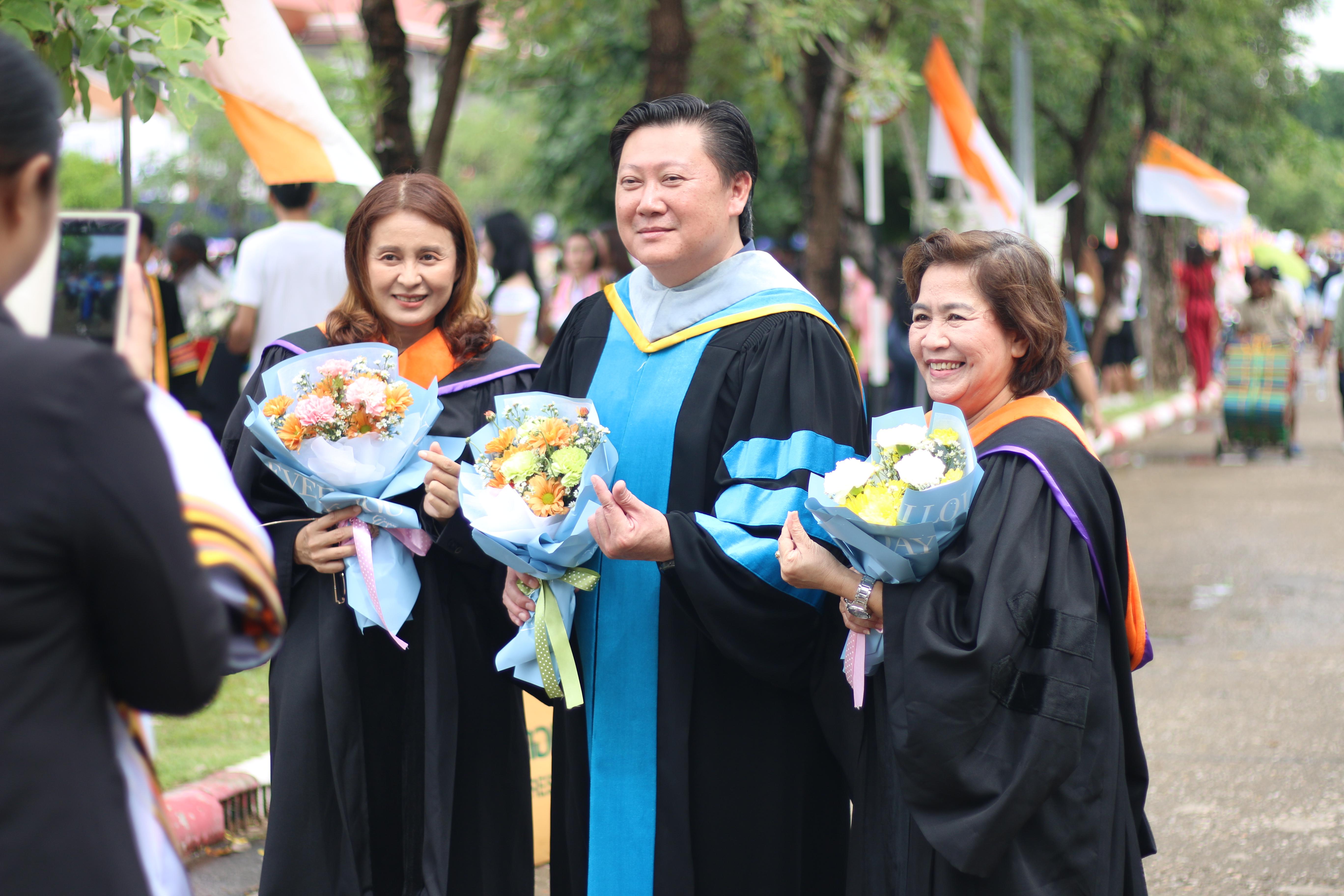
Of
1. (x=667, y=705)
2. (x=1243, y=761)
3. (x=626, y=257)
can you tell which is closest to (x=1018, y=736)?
(x=667, y=705)

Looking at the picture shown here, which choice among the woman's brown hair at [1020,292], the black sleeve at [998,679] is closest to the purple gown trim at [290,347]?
the woman's brown hair at [1020,292]

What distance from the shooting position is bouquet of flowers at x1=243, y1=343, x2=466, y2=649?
312cm

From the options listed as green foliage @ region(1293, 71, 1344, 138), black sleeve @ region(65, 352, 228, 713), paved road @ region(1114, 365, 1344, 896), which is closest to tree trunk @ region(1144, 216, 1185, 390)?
paved road @ region(1114, 365, 1344, 896)

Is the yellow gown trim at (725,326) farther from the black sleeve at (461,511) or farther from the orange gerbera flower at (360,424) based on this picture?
the orange gerbera flower at (360,424)

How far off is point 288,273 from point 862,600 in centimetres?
452

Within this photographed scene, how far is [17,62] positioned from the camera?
5.34 feet

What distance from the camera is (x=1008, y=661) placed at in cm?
268

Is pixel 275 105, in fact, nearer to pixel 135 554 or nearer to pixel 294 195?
pixel 294 195

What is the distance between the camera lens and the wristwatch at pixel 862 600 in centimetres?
285

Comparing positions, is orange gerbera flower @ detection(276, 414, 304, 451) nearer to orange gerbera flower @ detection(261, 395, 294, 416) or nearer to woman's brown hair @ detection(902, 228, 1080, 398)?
orange gerbera flower @ detection(261, 395, 294, 416)

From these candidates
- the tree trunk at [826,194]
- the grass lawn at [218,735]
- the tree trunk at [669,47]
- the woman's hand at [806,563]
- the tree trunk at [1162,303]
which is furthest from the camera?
the tree trunk at [1162,303]

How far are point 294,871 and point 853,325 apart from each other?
14646 mm

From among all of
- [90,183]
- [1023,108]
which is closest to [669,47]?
[1023,108]

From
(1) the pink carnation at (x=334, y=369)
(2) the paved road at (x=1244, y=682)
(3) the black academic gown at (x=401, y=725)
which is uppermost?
(1) the pink carnation at (x=334, y=369)
